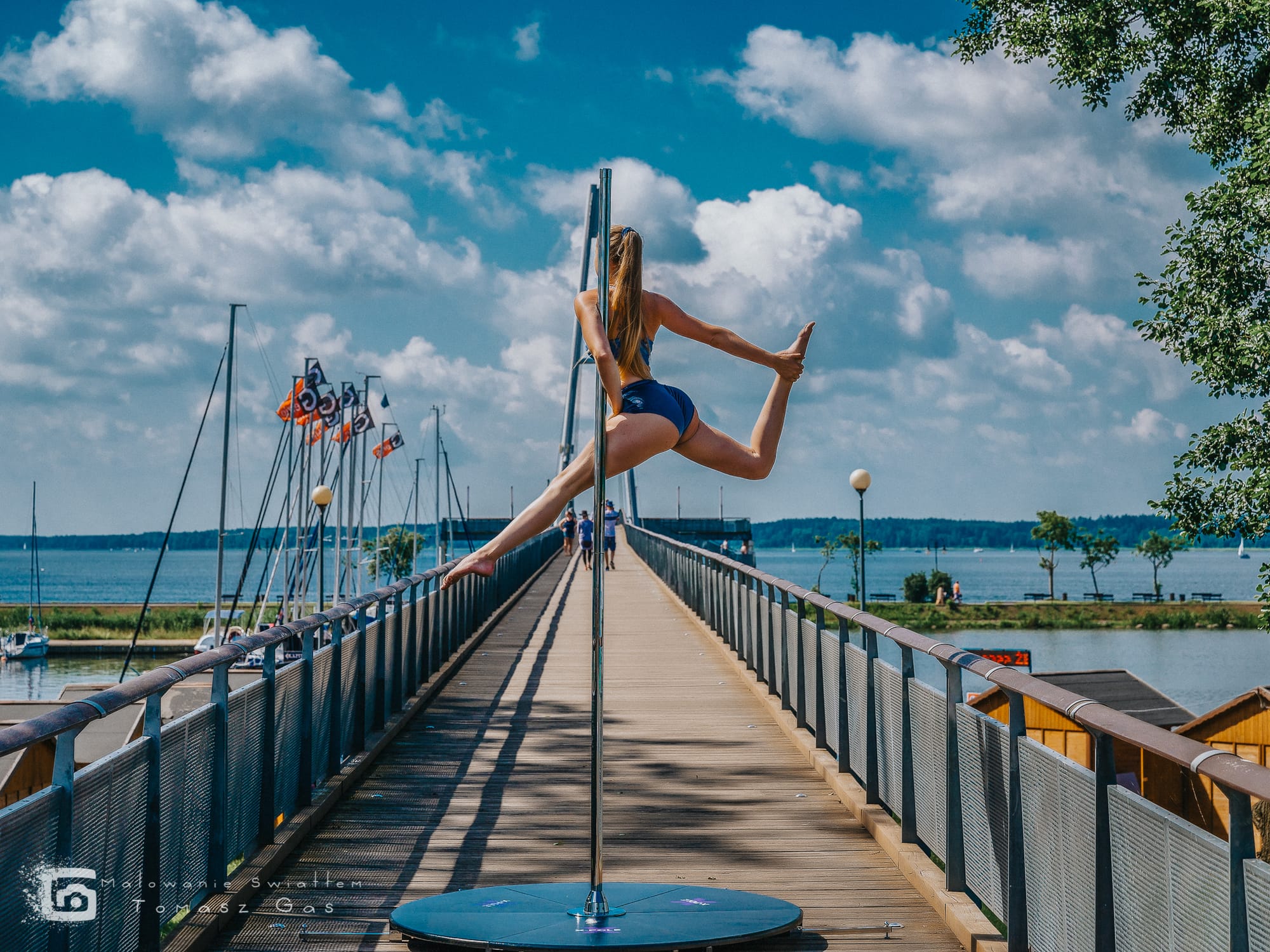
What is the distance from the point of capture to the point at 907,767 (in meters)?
5.68

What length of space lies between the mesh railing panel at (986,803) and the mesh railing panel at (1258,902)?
60.5 inches

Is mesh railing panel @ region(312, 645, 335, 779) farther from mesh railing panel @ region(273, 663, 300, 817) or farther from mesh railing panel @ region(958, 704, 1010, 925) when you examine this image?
mesh railing panel @ region(958, 704, 1010, 925)

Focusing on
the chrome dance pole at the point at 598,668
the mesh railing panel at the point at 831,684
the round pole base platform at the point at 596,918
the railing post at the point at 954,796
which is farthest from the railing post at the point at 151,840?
the mesh railing panel at the point at 831,684

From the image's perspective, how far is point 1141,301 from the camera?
16.5m

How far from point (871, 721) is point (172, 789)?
349 centimetres

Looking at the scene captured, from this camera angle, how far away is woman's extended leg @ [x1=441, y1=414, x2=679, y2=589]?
388 centimetres

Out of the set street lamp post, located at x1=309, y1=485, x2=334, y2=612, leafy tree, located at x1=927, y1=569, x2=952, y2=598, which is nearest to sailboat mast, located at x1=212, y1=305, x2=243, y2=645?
street lamp post, located at x1=309, y1=485, x2=334, y2=612

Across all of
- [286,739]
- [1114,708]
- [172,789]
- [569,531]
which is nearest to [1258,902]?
[172,789]

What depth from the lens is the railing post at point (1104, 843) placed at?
3406 mm

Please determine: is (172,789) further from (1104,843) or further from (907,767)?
(907,767)

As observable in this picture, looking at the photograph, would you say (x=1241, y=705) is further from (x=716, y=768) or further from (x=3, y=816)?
(x=3, y=816)

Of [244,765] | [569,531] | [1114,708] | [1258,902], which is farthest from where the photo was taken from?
[569,531]

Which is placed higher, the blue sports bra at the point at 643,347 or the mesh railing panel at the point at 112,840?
the blue sports bra at the point at 643,347

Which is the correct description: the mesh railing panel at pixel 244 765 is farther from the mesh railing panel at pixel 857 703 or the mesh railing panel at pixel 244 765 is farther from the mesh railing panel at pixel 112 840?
the mesh railing panel at pixel 857 703
